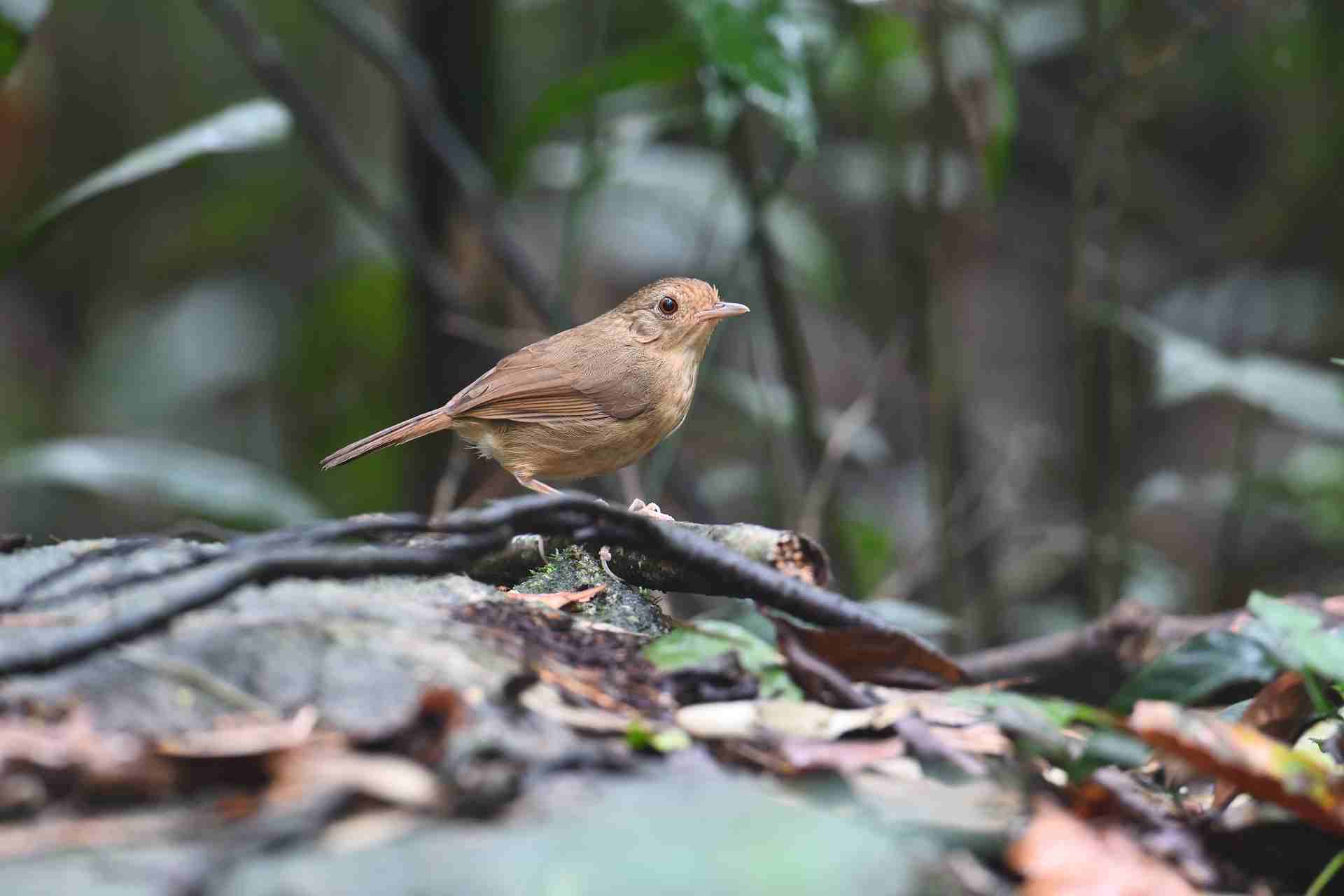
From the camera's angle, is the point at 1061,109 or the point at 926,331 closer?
the point at 926,331

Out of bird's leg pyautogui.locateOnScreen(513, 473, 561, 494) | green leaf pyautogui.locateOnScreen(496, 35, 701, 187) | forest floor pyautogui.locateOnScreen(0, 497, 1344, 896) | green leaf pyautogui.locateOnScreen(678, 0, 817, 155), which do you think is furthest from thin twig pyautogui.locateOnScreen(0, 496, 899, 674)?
green leaf pyautogui.locateOnScreen(496, 35, 701, 187)

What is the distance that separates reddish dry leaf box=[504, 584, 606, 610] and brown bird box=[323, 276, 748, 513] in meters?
1.40

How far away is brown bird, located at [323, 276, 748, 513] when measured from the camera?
4.23 meters

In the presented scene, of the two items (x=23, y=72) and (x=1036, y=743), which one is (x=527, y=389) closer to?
(x=1036, y=743)

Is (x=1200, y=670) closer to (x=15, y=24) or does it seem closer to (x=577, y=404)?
(x=577, y=404)

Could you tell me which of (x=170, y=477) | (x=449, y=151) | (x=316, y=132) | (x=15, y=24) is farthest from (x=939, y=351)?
(x=15, y=24)

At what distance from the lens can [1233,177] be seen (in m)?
9.73

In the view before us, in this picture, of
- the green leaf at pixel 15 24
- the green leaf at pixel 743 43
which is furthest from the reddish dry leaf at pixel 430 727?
the green leaf at pixel 15 24

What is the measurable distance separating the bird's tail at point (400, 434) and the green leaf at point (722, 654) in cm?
209

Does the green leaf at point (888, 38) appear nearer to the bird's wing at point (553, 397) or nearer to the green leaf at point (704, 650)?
the bird's wing at point (553, 397)

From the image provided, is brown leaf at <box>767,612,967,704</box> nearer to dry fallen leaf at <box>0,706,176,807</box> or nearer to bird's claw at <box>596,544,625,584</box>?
bird's claw at <box>596,544,625,584</box>

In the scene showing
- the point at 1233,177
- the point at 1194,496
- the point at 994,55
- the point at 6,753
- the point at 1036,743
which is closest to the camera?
the point at 6,753

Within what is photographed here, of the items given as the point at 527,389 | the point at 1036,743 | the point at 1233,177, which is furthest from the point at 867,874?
the point at 1233,177

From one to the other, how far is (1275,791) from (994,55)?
349 cm
